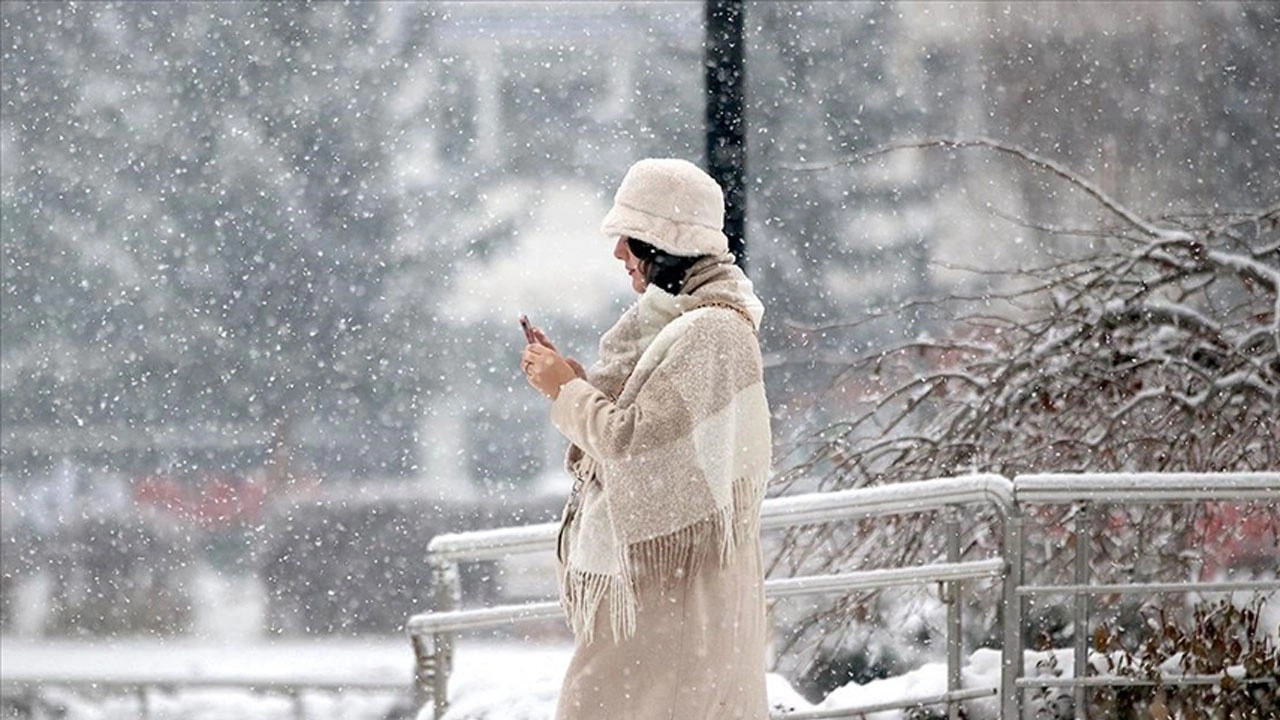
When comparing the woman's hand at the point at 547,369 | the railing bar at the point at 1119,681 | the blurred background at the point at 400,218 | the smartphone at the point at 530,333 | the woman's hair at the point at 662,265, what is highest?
the blurred background at the point at 400,218

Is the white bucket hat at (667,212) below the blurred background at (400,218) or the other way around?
below

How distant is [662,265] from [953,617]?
1941 mm

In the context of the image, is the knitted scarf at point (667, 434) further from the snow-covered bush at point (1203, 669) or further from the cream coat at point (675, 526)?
the snow-covered bush at point (1203, 669)

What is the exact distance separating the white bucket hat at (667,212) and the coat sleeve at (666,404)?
15 centimetres

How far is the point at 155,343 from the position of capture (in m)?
19.9

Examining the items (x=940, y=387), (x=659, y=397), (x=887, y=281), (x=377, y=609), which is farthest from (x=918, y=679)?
(x=377, y=609)

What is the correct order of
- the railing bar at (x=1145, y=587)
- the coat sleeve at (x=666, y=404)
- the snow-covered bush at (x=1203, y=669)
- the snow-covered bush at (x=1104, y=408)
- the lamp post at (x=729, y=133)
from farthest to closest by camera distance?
the snow-covered bush at (x=1104, y=408), the lamp post at (x=729, y=133), the snow-covered bush at (x=1203, y=669), the railing bar at (x=1145, y=587), the coat sleeve at (x=666, y=404)

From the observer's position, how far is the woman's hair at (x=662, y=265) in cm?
311

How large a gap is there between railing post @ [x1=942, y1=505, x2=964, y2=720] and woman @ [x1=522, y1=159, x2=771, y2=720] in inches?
62.8

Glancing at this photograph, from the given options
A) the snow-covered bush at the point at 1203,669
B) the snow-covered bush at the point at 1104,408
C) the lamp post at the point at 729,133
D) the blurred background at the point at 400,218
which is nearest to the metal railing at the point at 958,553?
the snow-covered bush at the point at 1203,669

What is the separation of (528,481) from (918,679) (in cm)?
1595

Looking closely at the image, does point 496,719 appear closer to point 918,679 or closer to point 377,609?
point 918,679

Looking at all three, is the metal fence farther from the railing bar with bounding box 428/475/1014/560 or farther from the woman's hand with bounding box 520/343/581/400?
the woman's hand with bounding box 520/343/581/400

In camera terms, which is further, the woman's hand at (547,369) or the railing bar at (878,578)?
the railing bar at (878,578)
